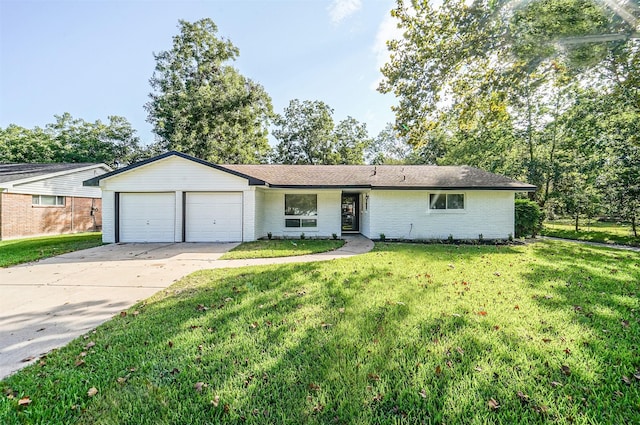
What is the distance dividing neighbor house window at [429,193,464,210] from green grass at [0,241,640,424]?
7.70 m

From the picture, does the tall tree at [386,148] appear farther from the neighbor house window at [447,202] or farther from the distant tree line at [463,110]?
the neighbor house window at [447,202]

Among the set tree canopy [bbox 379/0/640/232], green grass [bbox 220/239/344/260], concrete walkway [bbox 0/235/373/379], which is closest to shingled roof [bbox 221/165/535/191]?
tree canopy [bbox 379/0/640/232]

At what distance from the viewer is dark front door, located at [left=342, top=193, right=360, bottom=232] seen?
52.6 ft

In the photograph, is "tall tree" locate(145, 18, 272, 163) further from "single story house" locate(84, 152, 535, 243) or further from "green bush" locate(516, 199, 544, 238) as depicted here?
"green bush" locate(516, 199, 544, 238)

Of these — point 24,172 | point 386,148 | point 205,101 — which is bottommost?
point 24,172

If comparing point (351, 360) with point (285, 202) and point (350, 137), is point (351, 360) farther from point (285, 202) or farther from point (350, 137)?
point (350, 137)

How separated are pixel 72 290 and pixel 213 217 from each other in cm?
686

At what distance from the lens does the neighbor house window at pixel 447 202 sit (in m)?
12.8

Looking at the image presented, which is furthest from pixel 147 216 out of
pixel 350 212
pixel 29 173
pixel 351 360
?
pixel 351 360

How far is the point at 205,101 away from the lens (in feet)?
76.6

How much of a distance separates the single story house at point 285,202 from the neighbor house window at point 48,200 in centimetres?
826

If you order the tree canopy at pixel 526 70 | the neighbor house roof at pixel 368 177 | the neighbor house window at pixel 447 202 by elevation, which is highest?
the tree canopy at pixel 526 70

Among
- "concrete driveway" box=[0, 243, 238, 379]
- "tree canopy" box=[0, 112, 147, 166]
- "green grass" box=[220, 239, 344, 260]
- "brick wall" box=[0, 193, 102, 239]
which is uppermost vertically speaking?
"tree canopy" box=[0, 112, 147, 166]

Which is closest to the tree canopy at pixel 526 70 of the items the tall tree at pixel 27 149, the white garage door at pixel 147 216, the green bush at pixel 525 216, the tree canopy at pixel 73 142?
the green bush at pixel 525 216
